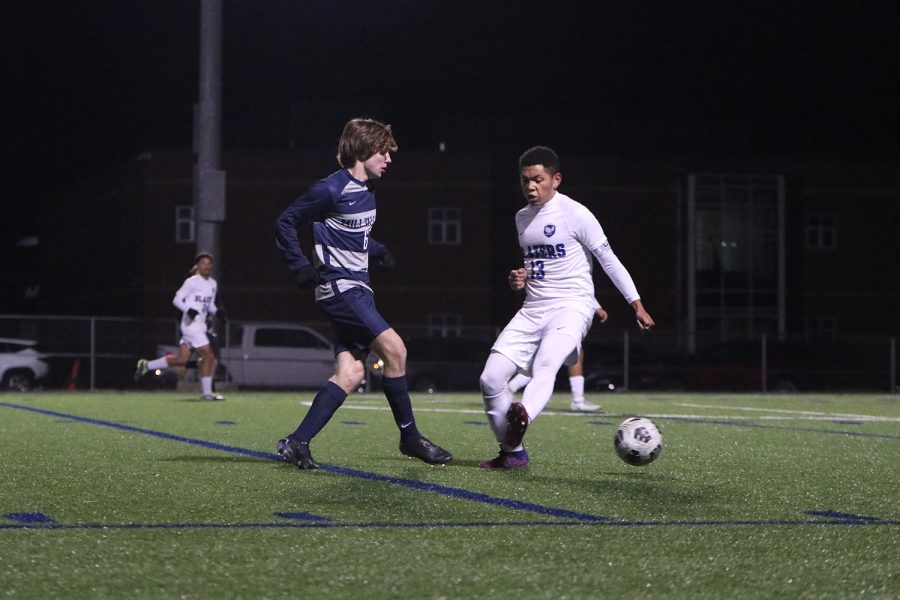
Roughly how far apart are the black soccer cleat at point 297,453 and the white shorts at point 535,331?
3.77ft

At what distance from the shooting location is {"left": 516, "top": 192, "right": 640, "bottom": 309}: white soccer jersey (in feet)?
27.3

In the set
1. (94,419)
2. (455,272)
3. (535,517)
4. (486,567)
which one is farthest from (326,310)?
(455,272)

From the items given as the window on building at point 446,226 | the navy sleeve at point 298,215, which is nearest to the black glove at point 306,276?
the navy sleeve at point 298,215

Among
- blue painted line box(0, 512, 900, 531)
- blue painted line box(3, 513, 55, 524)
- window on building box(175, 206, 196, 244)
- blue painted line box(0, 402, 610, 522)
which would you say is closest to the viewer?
blue painted line box(0, 512, 900, 531)

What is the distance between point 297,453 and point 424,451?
76 cm

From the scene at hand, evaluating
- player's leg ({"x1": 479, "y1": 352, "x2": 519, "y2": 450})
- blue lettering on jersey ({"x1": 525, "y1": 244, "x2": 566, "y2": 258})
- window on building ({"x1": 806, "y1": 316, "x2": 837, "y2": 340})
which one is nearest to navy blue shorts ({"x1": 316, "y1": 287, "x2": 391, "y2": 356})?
player's leg ({"x1": 479, "y1": 352, "x2": 519, "y2": 450})

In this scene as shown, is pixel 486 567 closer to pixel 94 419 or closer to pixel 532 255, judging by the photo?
pixel 532 255

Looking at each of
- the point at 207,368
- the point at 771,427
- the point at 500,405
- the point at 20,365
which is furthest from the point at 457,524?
the point at 20,365

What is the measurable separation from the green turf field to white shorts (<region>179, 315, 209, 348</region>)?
760 cm

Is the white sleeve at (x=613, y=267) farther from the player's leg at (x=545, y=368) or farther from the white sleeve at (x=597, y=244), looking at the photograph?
the player's leg at (x=545, y=368)

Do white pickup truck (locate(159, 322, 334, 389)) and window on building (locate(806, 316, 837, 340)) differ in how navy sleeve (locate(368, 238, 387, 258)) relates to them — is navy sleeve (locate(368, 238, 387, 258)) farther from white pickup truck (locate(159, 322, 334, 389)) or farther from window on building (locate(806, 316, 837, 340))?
window on building (locate(806, 316, 837, 340))

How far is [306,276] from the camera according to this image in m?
7.54

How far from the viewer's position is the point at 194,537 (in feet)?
17.1

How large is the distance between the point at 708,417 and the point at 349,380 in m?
7.41
